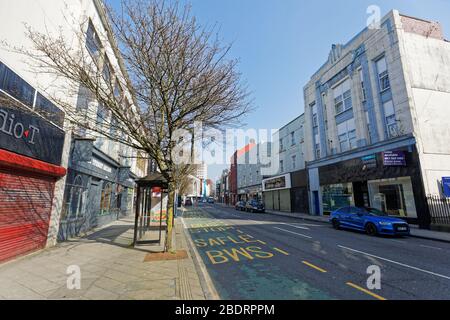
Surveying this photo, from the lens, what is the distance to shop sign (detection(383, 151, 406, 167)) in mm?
15109

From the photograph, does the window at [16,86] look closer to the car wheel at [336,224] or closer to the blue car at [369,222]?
the blue car at [369,222]

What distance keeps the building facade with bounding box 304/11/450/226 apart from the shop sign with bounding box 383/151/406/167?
0.19 feet

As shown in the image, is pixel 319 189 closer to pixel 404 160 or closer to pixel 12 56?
pixel 404 160

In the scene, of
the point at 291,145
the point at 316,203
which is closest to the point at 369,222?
the point at 316,203

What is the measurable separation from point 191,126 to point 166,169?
7.01ft

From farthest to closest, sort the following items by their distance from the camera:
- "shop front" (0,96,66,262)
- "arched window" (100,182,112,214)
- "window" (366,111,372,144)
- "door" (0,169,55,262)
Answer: "window" (366,111,372,144) → "arched window" (100,182,112,214) → "door" (0,169,55,262) → "shop front" (0,96,66,262)

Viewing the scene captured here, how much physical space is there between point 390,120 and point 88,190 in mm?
21628

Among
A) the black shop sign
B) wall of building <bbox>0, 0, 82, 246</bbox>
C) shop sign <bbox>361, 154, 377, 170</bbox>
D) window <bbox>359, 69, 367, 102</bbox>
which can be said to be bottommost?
the black shop sign

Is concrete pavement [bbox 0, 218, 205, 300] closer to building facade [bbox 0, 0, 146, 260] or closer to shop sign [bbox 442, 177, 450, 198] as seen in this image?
building facade [bbox 0, 0, 146, 260]

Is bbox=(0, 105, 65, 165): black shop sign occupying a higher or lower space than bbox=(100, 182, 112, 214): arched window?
higher

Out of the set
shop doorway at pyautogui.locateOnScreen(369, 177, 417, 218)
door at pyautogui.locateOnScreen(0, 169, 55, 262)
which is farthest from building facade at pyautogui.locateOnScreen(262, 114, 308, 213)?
door at pyautogui.locateOnScreen(0, 169, 55, 262)

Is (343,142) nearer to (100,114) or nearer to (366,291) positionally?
(366,291)

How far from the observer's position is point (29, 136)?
6980mm

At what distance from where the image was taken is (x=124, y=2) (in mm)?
6742
